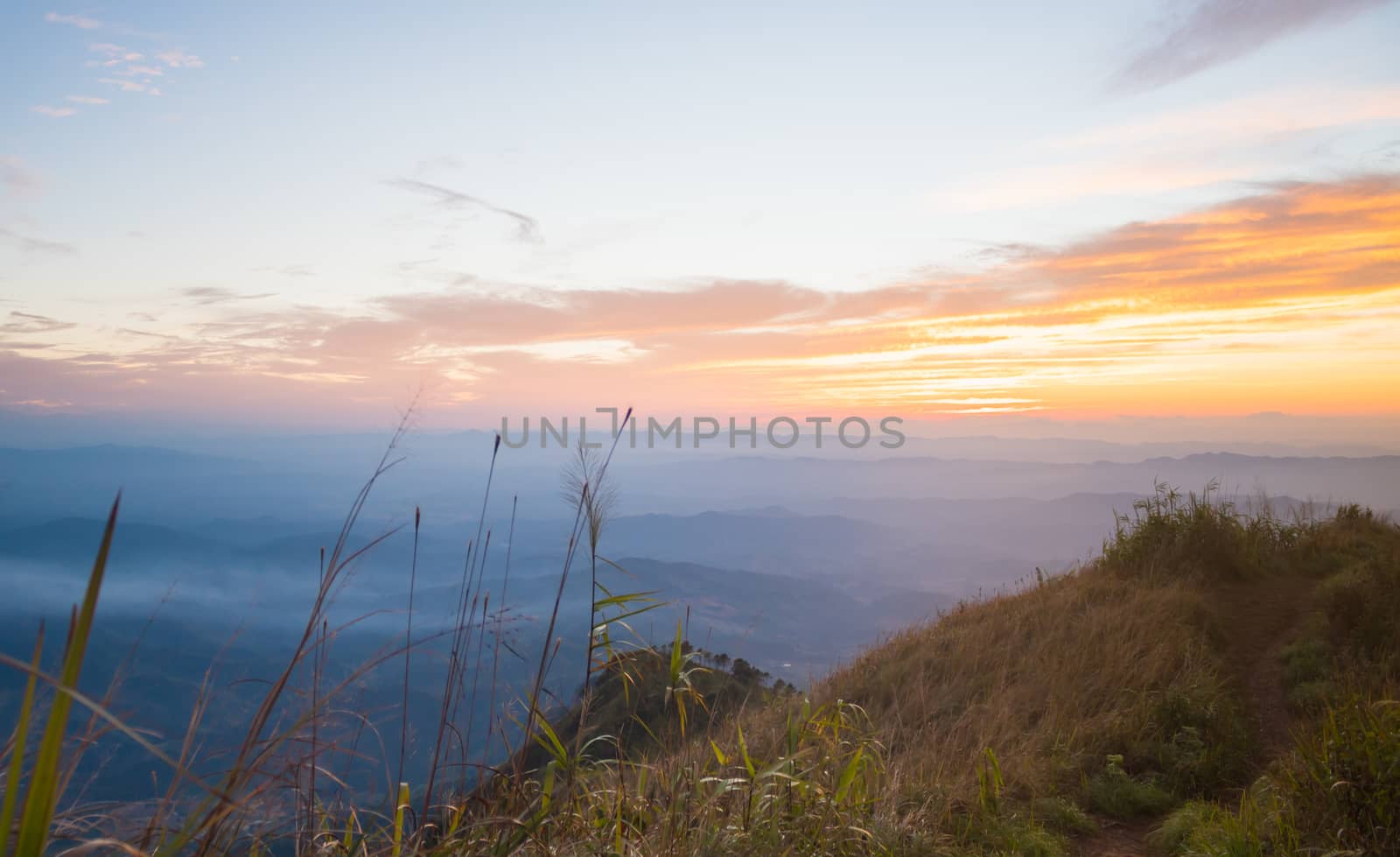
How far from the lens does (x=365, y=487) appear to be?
8.24ft

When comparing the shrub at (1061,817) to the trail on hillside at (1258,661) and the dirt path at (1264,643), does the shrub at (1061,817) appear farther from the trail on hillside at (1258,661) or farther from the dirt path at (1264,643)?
the dirt path at (1264,643)

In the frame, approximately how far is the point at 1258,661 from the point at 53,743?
853cm

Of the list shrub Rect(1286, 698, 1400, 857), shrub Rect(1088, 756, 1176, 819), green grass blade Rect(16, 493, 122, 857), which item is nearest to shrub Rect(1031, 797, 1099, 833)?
shrub Rect(1088, 756, 1176, 819)

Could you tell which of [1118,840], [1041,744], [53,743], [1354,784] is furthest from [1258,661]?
[53,743]

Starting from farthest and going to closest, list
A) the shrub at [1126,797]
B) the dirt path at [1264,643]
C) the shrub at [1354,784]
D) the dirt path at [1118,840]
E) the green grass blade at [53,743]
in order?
the dirt path at [1264,643] → the shrub at [1126,797] → the dirt path at [1118,840] → the shrub at [1354,784] → the green grass blade at [53,743]

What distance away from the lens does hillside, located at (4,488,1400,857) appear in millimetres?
2713

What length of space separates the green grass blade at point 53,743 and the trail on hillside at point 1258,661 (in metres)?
4.53

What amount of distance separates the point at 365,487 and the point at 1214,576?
32.7ft

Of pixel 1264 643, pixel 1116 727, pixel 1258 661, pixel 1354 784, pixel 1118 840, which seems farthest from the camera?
pixel 1264 643

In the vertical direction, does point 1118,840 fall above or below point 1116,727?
below

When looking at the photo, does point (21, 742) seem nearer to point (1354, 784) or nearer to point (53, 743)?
point (53, 743)

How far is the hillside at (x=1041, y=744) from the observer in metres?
2.71

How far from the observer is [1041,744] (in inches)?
203

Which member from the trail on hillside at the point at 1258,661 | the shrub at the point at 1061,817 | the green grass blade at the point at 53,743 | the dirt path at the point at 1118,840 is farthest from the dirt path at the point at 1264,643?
the green grass blade at the point at 53,743
